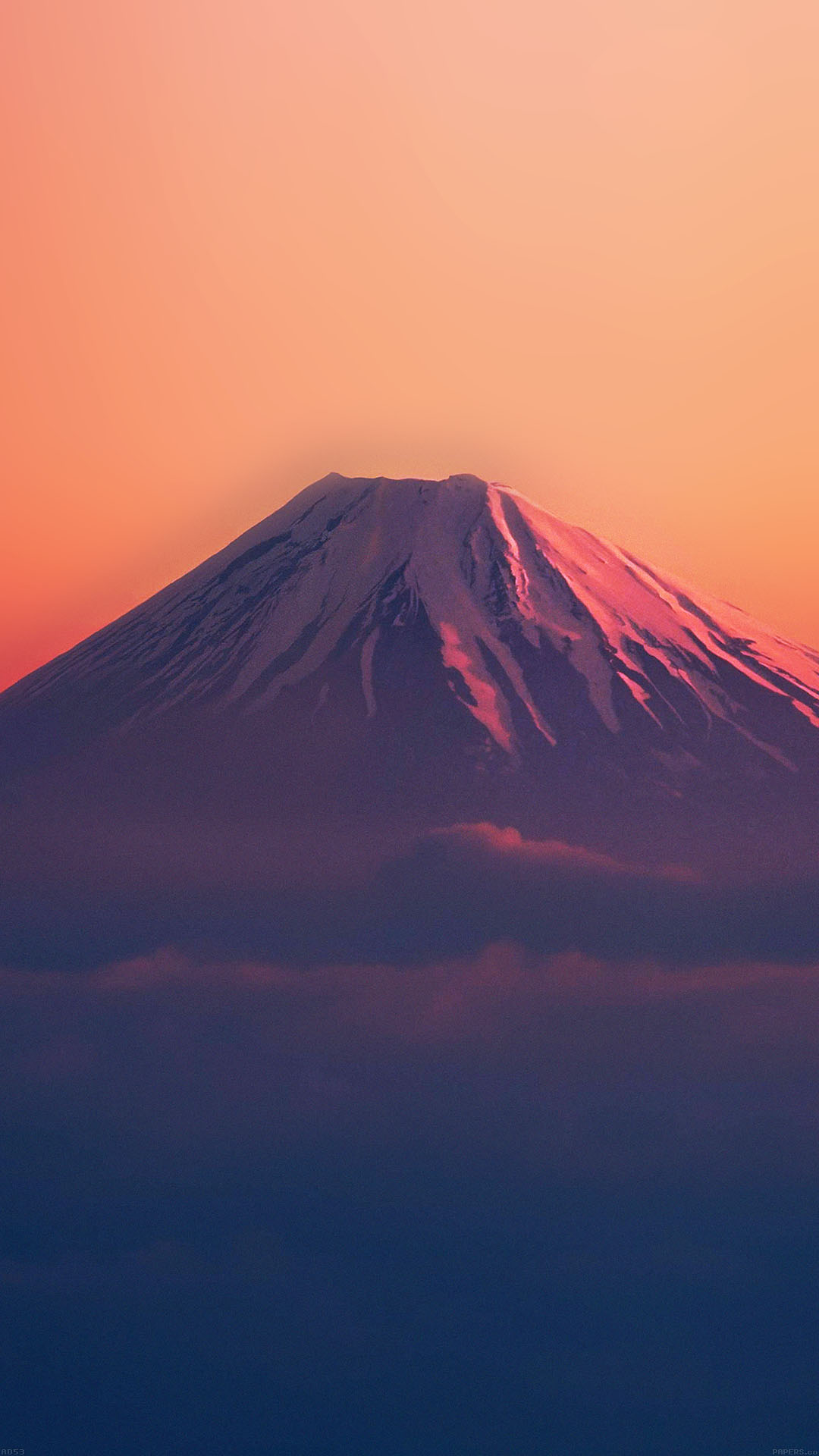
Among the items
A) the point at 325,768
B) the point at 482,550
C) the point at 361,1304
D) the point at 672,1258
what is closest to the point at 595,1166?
the point at 672,1258

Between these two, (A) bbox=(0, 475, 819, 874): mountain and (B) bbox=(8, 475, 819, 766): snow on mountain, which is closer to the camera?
(A) bbox=(0, 475, 819, 874): mountain

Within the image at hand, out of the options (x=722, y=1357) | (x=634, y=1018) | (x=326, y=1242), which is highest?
(x=634, y=1018)

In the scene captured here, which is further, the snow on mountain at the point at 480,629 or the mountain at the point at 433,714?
the snow on mountain at the point at 480,629

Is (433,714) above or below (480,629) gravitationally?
below

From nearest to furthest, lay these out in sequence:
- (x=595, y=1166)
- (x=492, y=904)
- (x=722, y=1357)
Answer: (x=722, y=1357)
(x=595, y=1166)
(x=492, y=904)

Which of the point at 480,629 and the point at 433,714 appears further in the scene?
the point at 480,629

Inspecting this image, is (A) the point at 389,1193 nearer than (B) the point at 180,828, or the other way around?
(A) the point at 389,1193

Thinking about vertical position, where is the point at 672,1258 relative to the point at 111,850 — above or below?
below

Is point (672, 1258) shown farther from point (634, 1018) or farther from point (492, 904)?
point (492, 904)
